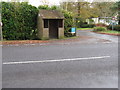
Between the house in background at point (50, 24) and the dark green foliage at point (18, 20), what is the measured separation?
892 mm

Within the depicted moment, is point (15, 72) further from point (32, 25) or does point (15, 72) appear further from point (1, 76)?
point (32, 25)

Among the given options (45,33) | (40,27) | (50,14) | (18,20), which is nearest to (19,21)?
(18,20)

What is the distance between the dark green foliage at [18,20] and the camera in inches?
570

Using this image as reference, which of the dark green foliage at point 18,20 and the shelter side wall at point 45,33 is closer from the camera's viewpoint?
the dark green foliage at point 18,20

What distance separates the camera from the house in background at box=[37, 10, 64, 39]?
14.8m

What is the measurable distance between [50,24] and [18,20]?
3403 millimetres

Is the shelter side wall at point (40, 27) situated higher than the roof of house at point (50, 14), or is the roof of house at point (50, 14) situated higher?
the roof of house at point (50, 14)

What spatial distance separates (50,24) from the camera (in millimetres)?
16156

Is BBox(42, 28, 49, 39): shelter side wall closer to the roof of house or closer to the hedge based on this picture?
the roof of house

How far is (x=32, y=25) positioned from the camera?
15523 millimetres

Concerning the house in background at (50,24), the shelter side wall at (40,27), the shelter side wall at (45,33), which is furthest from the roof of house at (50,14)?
the shelter side wall at (45,33)

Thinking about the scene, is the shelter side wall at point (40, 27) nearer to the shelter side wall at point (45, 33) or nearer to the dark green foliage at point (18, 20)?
the shelter side wall at point (45, 33)

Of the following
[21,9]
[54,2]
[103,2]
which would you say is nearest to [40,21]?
[21,9]

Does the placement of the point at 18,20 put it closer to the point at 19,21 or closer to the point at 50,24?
the point at 19,21
